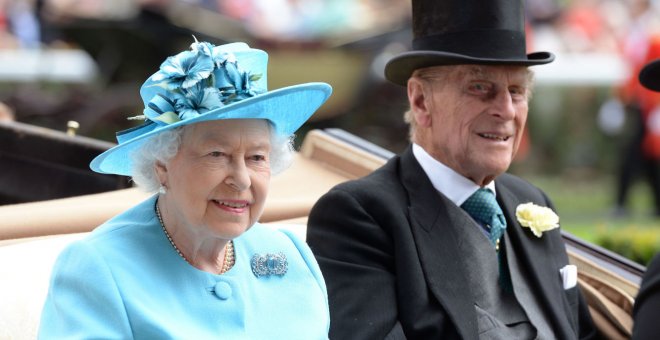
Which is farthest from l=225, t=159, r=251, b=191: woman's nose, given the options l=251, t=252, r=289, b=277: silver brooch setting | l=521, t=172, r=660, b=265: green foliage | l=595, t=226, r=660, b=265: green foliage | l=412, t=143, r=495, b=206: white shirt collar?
l=521, t=172, r=660, b=265: green foliage

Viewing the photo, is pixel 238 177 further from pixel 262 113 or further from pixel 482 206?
pixel 482 206

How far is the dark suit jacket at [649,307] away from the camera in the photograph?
133 inches

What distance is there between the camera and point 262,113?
8.39ft

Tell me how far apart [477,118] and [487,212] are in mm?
267

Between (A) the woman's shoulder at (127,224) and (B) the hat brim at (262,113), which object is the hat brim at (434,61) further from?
(A) the woman's shoulder at (127,224)

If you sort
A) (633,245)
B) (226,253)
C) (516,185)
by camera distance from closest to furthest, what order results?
(226,253) < (516,185) < (633,245)

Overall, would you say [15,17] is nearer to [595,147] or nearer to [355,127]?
[355,127]

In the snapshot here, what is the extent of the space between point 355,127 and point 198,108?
33.1 feet

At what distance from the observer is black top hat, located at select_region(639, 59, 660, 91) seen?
12.1 ft

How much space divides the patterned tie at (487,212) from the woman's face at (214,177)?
1106 mm

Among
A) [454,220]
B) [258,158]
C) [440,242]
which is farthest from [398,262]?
[258,158]

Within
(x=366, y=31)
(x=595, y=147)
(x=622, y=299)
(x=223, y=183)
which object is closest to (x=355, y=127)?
(x=366, y=31)

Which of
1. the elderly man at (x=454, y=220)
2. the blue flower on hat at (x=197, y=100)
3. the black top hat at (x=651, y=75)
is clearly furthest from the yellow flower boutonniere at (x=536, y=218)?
the blue flower on hat at (x=197, y=100)

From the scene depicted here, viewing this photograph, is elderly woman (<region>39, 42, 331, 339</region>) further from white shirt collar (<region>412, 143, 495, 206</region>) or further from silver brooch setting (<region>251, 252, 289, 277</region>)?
white shirt collar (<region>412, 143, 495, 206</region>)
